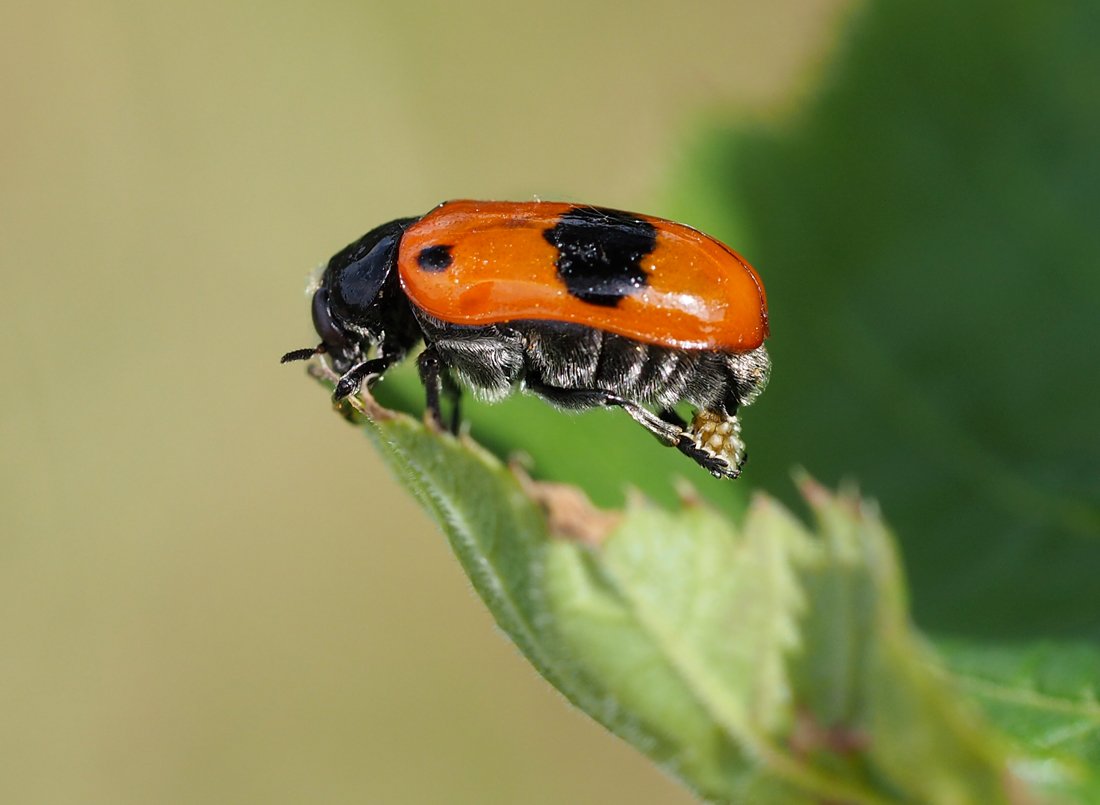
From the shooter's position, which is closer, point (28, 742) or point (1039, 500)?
point (1039, 500)

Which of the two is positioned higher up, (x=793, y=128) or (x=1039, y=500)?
(x=793, y=128)

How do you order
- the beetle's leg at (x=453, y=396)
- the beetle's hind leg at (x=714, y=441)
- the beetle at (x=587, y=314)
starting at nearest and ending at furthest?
the beetle at (x=587, y=314), the beetle's hind leg at (x=714, y=441), the beetle's leg at (x=453, y=396)

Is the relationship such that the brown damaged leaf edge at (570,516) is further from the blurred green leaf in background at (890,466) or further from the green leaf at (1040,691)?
the green leaf at (1040,691)

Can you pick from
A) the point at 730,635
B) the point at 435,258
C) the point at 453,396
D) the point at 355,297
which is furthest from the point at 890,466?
the point at 730,635

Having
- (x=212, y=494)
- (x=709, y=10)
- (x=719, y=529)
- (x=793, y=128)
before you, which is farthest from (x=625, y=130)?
(x=719, y=529)

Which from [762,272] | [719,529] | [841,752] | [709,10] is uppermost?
[709,10]

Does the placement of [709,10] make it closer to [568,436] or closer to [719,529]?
[568,436]

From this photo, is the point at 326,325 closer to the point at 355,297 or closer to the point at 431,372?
the point at 355,297

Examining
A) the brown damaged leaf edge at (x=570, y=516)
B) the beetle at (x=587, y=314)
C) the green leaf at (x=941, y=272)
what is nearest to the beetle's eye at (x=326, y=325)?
the beetle at (x=587, y=314)
